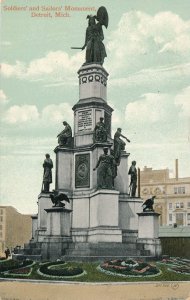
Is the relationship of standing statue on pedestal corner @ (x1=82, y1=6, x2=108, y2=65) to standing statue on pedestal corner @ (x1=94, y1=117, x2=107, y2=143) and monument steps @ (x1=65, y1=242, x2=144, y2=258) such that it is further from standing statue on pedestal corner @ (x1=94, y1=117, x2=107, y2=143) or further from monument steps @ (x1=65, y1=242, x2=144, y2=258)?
monument steps @ (x1=65, y1=242, x2=144, y2=258)

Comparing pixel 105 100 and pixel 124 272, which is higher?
pixel 105 100

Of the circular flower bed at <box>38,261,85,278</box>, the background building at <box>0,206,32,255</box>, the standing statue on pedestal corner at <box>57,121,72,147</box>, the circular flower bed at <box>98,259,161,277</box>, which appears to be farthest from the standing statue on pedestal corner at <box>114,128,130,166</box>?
the circular flower bed at <box>38,261,85,278</box>

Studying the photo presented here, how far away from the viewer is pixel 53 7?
15836 mm

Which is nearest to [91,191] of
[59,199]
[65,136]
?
[59,199]

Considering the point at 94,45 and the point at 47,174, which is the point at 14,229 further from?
the point at 94,45

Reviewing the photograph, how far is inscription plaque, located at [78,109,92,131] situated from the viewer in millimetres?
21875

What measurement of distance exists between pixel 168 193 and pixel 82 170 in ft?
97.2

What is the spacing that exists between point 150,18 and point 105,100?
638cm

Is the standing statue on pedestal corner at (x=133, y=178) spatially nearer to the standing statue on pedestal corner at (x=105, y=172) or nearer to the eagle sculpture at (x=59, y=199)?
the standing statue on pedestal corner at (x=105, y=172)

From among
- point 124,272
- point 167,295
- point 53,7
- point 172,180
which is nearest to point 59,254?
point 124,272

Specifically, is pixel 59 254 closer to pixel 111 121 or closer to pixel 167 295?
pixel 167 295

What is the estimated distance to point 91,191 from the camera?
20.6 m

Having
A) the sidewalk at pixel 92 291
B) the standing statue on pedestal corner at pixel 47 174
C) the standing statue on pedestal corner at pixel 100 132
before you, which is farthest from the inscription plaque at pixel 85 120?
the sidewalk at pixel 92 291

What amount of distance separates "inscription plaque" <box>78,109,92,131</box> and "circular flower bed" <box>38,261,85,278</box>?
8.03 m
